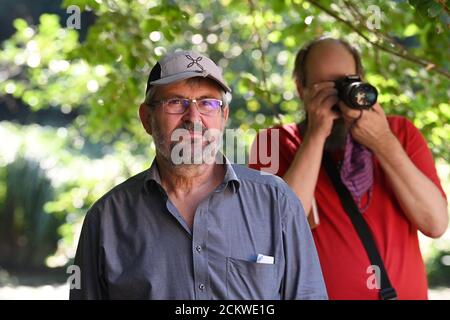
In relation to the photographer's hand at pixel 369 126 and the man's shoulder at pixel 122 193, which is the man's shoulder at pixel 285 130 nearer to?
the photographer's hand at pixel 369 126

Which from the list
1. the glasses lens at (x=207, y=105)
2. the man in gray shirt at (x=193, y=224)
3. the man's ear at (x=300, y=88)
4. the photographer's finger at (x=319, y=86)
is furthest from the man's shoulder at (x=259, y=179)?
the man's ear at (x=300, y=88)

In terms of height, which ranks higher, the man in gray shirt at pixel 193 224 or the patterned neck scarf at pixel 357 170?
the patterned neck scarf at pixel 357 170

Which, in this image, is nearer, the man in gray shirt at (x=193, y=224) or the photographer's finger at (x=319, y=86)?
the man in gray shirt at (x=193, y=224)

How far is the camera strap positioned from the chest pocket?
27.2 inches

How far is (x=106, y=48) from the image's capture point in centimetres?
396

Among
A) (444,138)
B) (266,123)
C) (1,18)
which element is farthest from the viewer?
(1,18)

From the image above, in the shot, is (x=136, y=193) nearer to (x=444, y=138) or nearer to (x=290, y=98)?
(x=444, y=138)

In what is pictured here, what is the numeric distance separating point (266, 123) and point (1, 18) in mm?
12490

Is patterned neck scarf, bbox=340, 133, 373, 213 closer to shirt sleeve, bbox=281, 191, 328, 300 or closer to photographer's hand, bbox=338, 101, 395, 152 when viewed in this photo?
photographer's hand, bbox=338, 101, 395, 152

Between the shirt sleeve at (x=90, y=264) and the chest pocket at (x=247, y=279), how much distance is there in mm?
348

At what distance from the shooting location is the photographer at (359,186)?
271cm

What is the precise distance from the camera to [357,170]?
2.84 m
